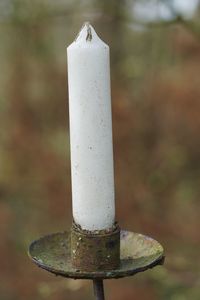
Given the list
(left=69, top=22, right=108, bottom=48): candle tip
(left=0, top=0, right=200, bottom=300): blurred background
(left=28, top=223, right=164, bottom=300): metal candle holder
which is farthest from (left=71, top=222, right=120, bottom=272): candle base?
(left=0, top=0, right=200, bottom=300): blurred background

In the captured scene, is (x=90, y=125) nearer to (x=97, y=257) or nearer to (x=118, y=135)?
(x=97, y=257)

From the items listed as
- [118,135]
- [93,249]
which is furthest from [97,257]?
[118,135]

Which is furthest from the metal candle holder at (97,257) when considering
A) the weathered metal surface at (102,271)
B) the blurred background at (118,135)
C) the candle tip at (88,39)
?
the blurred background at (118,135)

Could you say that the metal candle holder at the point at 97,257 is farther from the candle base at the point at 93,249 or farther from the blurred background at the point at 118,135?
the blurred background at the point at 118,135

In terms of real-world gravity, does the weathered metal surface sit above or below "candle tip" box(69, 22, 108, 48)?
below

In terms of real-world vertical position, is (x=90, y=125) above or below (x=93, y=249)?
above

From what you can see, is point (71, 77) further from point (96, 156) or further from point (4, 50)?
point (4, 50)

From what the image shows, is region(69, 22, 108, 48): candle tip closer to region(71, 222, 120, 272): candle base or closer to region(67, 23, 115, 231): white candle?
region(67, 23, 115, 231): white candle
